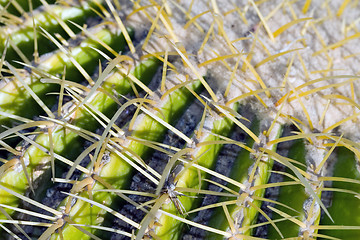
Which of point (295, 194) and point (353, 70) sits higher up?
point (353, 70)

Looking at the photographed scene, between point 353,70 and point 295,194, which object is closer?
point 295,194

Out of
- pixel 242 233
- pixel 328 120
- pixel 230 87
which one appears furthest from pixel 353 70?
pixel 242 233

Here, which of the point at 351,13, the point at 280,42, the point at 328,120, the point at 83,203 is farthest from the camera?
the point at 351,13

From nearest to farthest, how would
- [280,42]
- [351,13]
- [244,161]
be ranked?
[244,161]
[280,42]
[351,13]

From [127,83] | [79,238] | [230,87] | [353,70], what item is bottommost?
[79,238]

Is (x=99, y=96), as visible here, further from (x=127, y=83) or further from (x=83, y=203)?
(x=83, y=203)

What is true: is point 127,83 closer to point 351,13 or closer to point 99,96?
point 99,96
